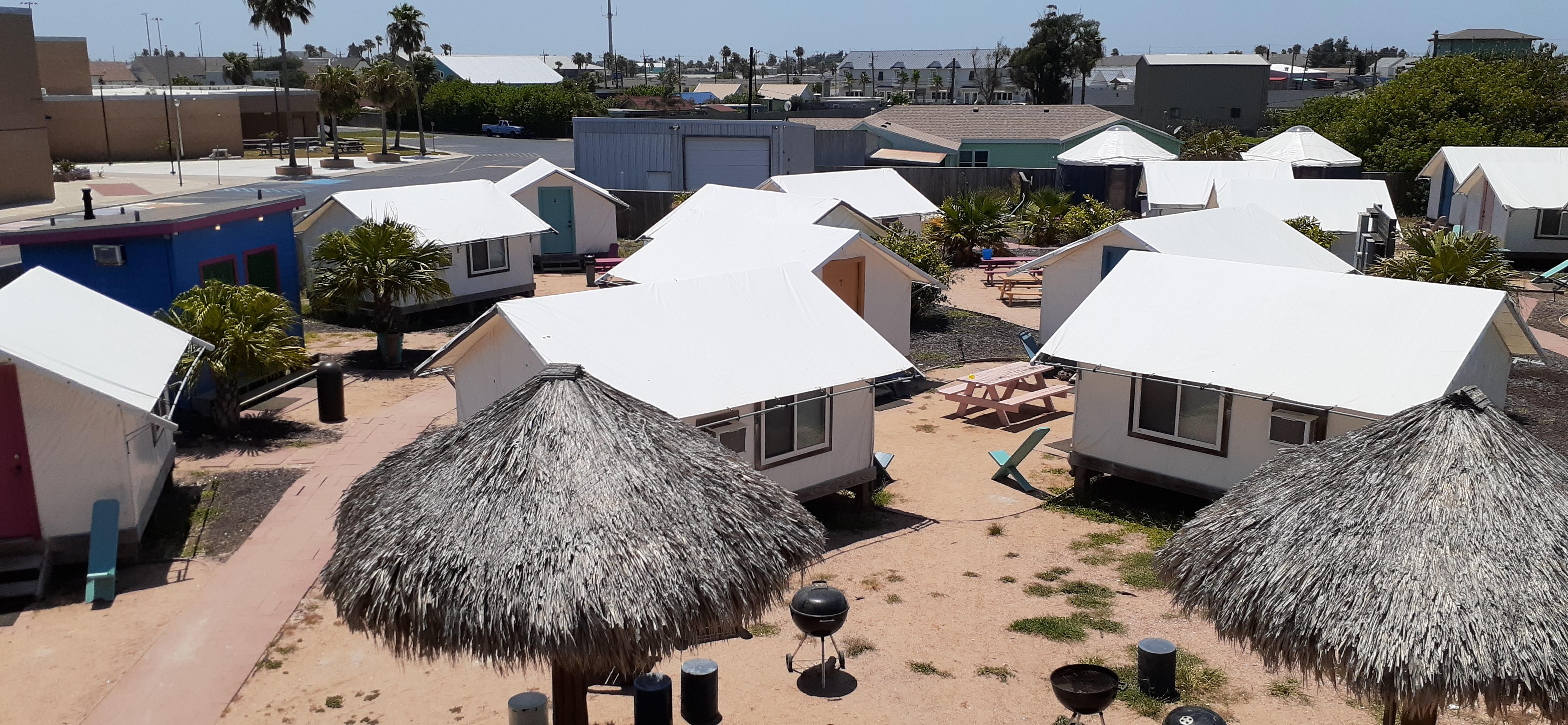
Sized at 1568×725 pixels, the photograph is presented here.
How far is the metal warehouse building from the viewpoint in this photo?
39.3 m

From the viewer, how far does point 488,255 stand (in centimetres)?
2698

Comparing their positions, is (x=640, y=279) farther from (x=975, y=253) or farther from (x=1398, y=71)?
(x=1398, y=71)

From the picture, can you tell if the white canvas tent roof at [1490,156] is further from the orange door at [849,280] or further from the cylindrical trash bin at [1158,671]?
the cylindrical trash bin at [1158,671]

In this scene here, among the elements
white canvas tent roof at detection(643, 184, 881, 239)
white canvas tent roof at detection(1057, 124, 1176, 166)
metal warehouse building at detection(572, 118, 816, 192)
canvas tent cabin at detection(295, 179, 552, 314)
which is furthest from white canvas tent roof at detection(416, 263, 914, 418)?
white canvas tent roof at detection(1057, 124, 1176, 166)

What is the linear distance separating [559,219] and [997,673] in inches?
976

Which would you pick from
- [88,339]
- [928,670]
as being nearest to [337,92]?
[88,339]

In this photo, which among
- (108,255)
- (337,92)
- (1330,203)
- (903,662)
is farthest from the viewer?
(337,92)

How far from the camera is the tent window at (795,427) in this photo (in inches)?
554

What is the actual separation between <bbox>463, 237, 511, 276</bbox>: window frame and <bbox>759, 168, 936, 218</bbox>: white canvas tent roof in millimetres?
8215

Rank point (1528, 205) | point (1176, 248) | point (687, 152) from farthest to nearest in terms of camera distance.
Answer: point (687, 152)
point (1528, 205)
point (1176, 248)

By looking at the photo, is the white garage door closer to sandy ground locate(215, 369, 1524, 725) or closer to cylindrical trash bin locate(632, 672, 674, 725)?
sandy ground locate(215, 369, 1524, 725)

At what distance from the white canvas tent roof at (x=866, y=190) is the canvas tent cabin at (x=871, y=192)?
0.01 metres

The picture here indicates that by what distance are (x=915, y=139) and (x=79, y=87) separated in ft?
138

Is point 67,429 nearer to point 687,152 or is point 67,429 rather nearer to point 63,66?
point 687,152
